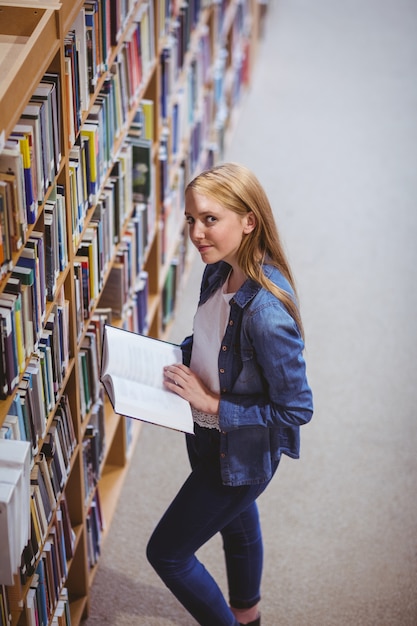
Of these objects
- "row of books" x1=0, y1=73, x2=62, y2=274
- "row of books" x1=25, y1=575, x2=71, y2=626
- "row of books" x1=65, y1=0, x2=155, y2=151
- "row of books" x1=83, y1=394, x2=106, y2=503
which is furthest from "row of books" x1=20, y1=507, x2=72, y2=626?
"row of books" x1=65, y1=0, x2=155, y2=151

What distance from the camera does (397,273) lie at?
4.51 m

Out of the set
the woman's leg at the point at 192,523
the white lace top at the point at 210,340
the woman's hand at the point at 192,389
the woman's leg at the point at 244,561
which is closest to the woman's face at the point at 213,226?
the white lace top at the point at 210,340

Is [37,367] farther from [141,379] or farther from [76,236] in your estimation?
[76,236]

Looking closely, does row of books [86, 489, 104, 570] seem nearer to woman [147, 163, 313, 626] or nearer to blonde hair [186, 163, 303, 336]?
woman [147, 163, 313, 626]

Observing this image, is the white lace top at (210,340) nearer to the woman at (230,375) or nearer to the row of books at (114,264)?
the woman at (230,375)

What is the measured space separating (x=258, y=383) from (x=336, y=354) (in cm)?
191

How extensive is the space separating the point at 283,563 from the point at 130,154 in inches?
54.8

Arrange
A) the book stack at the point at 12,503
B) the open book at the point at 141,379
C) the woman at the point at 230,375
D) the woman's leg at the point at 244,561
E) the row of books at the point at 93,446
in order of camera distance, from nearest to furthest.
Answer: the book stack at the point at 12,503, the woman at the point at 230,375, the open book at the point at 141,379, the woman's leg at the point at 244,561, the row of books at the point at 93,446

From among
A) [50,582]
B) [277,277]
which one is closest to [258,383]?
[277,277]

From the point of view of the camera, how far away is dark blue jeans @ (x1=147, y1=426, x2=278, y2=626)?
223cm

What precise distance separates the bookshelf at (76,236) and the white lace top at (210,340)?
34 cm

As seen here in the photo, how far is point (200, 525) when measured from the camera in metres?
2.24

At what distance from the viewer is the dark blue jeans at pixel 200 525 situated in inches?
87.7

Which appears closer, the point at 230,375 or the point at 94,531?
the point at 230,375
